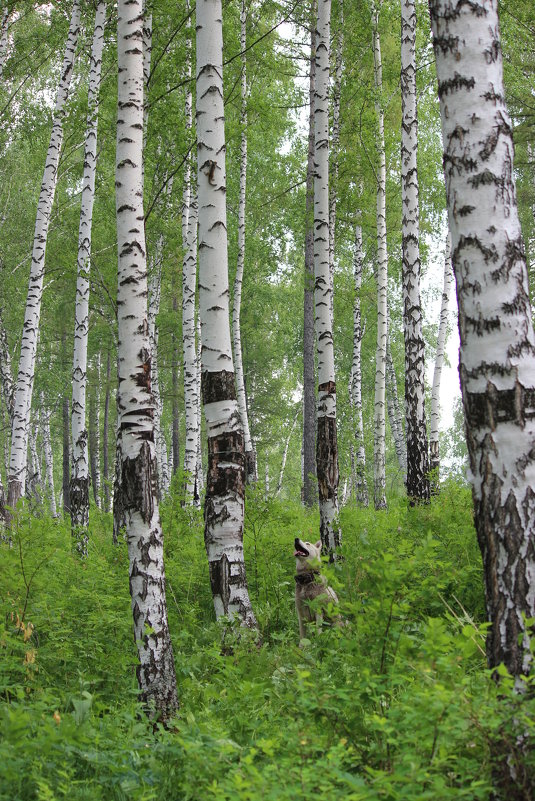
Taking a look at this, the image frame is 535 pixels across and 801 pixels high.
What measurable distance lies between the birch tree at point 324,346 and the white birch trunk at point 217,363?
2.62 metres

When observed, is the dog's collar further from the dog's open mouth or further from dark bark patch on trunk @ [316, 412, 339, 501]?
dark bark patch on trunk @ [316, 412, 339, 501]

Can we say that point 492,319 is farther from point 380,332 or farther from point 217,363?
point 380,332

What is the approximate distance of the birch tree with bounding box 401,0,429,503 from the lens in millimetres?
10000

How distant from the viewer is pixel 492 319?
296 centimetres

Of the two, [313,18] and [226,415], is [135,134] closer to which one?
[226,415]

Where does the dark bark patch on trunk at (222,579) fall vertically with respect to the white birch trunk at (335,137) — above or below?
below

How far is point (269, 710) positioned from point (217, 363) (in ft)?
9.65

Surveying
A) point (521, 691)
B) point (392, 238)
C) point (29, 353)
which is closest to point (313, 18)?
point (29, 353)

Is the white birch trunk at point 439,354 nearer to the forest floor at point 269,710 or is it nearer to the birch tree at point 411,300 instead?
the birch tree at point 411,300

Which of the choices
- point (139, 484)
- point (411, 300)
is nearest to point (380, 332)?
point (411, 300)

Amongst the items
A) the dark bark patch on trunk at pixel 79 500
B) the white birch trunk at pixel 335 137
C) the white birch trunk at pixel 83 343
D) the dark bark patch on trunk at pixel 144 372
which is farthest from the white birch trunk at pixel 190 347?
the dark bark patch on trunk at pixel 144 372

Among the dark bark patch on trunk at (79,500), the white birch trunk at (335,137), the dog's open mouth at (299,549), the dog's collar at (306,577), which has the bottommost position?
the dog's collar at (306,577)

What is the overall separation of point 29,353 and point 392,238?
15.7 metres

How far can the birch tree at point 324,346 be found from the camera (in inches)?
332
